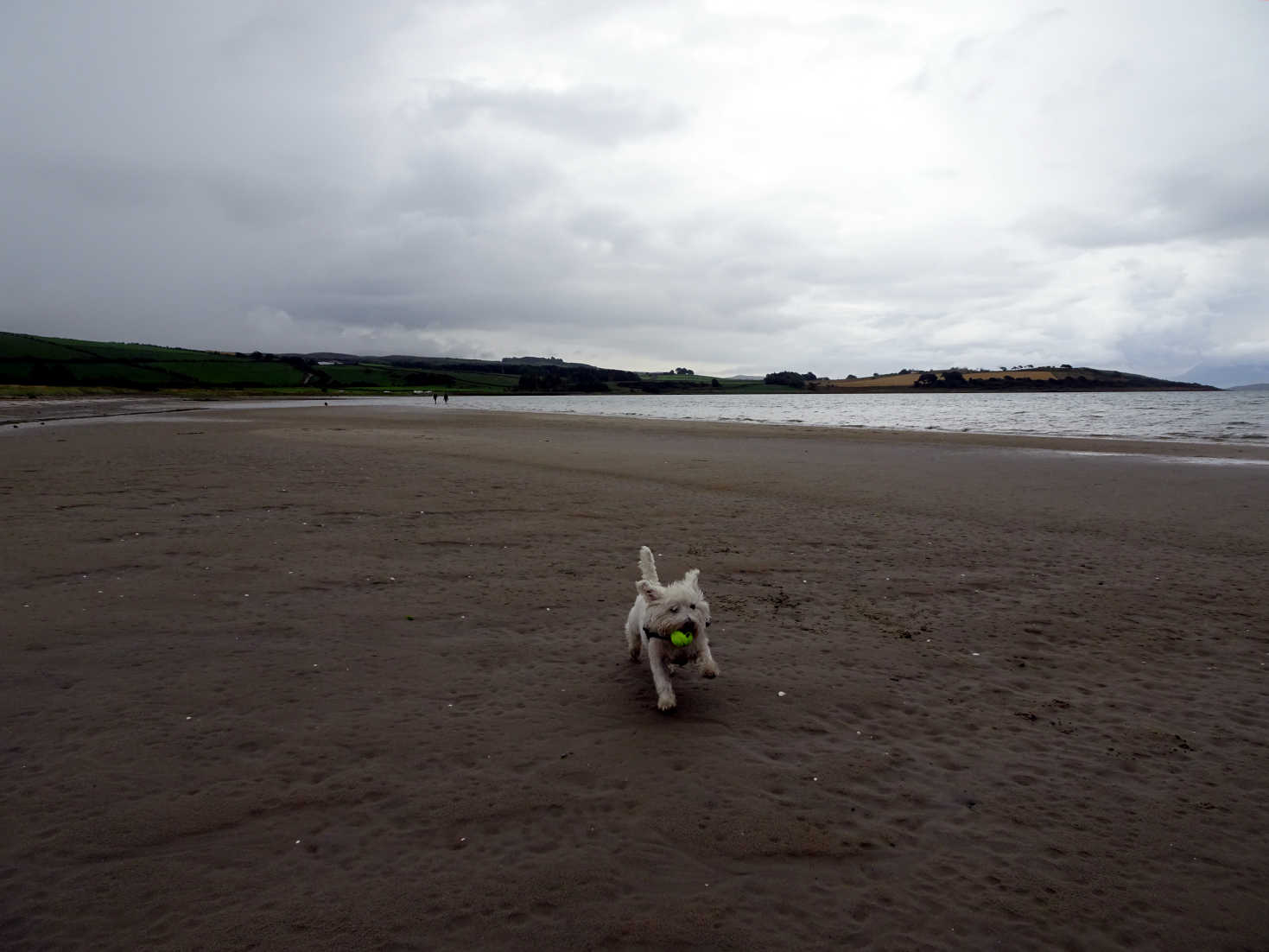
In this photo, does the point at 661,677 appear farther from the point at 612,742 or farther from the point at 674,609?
the point at 612,742

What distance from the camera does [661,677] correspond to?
6012 millimetres

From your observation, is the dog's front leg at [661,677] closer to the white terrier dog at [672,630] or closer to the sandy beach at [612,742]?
the white terrier dog at [672,630]

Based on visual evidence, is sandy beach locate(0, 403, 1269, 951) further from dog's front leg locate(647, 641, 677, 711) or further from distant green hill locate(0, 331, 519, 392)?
distant green hill locate(0, 331, 519, 392)

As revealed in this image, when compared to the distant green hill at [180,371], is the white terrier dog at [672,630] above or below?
below

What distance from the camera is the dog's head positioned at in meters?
5.90

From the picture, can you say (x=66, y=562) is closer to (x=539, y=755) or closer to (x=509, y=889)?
(x=539, y=755)

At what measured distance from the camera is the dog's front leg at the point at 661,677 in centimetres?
586

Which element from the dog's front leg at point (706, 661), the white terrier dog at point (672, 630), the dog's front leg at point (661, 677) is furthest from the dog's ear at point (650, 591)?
the dog's front leg at point (706, 661)

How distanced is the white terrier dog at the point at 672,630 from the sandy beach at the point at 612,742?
0.30 metres

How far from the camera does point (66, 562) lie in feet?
31.2

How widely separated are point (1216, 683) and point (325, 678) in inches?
326

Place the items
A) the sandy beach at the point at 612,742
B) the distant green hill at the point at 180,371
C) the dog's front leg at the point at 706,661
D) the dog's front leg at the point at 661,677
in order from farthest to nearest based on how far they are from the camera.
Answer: the distant green hill at the point at 180,371 < the dog's front leg at the point at 706,661 < the dog's front leg at the point at 661,677 < the sandy beach at the point at 612,742

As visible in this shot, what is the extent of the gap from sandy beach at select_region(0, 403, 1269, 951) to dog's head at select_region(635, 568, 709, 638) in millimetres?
727

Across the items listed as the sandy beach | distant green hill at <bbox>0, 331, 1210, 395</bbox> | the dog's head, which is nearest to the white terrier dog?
the dog's head
